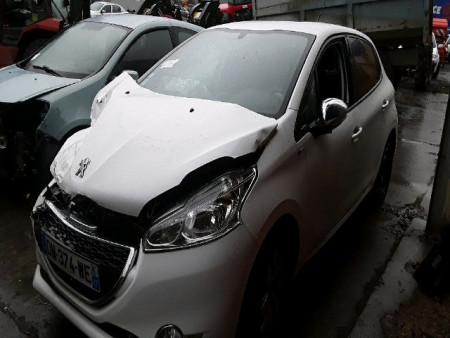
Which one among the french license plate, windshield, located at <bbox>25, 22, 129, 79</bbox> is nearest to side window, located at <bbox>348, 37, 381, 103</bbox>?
the french license plate

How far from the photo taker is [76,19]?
6.10 m

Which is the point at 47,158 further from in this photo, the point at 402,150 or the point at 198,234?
the point at 402,150

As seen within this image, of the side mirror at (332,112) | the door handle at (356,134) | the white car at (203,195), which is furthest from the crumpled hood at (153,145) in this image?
the door handle at (356,134)

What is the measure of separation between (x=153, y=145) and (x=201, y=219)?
47cm

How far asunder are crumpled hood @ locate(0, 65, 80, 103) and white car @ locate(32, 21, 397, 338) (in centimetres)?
114

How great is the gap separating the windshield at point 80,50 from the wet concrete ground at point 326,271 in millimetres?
1403

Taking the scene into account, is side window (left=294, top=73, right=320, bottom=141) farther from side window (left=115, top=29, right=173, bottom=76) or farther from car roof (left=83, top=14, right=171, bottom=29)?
car roof (left=83, top=14, right=171, bottom=29)

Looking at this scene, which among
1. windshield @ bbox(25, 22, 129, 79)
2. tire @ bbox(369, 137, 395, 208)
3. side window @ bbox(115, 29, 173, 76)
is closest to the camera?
tire @ bbox(369, 137, 395, 208)

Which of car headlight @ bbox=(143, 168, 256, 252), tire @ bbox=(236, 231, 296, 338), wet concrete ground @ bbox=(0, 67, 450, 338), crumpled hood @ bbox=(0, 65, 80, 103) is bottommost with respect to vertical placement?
wet concrete ground @ bbox=(0, 67, 450, 338)

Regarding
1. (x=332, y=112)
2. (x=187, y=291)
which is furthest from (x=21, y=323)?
(x=332, y=112)

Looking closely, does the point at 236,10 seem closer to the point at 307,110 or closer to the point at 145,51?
the point at 145,51

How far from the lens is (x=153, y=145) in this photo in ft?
6.88

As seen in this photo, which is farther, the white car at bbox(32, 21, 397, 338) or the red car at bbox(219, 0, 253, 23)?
the red car at bbox(219, 0, 253, 23)

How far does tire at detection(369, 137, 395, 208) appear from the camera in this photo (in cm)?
405
